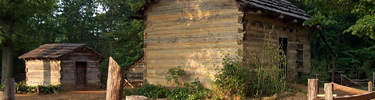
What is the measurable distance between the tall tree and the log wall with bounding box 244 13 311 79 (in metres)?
16.2

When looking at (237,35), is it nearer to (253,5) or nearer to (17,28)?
(253,5)

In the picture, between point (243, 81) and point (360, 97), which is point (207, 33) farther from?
point (360, 97)

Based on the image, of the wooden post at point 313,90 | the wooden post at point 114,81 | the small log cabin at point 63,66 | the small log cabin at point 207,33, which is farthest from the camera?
the small log cabin at point 63,66

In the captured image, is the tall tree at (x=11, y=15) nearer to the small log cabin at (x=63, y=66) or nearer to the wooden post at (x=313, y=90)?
the small log cabin at (x=63, y=66)

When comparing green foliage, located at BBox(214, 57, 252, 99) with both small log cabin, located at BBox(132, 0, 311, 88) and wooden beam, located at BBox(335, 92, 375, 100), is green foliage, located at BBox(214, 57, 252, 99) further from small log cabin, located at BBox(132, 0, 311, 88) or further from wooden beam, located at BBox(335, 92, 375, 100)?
wooden beam, located at BBox(335, 92, 375, 100)

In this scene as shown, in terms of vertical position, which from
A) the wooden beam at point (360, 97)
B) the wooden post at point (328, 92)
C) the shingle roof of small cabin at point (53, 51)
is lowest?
the wooden beam at point (360, 97)

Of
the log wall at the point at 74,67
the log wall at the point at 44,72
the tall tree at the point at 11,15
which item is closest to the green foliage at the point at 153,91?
the log wall at the point at 74,67

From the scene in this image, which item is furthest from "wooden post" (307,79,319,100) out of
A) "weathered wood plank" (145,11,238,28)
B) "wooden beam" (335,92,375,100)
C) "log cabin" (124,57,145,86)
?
"log cabin" (124,57,145,86)

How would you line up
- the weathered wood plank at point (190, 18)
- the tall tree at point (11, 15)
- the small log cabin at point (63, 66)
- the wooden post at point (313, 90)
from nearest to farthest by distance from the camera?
the wooden post at point (313, 90), the weathered wood plank at point (190, 18), the small log cabin at point (63, 66), the tall tree at point (11, 15)

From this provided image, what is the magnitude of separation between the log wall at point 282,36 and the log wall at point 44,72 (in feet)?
41.0

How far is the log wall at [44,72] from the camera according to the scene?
19.2m

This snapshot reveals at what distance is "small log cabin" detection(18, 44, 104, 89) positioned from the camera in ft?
63.0

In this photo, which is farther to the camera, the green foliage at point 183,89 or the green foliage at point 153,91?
the green foliage at point 153,91

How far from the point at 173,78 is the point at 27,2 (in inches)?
564
